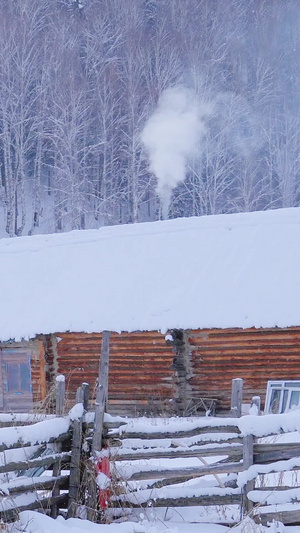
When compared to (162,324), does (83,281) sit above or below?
above

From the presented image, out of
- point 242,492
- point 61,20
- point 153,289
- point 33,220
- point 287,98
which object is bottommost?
point 242,492

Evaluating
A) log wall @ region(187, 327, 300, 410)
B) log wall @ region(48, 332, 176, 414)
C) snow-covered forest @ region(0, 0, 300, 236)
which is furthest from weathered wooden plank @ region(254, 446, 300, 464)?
snow-covered forest @ region(0, 0, 300, 236)

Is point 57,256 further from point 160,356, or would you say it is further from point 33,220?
point 33,220

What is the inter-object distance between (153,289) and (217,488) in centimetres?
929

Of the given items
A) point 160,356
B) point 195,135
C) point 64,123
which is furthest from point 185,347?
point 195,135

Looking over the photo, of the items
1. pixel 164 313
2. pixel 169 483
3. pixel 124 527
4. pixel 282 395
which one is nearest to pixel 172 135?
pixel 164 313

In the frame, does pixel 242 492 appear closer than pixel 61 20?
Yes

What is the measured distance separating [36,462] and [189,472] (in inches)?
52.5

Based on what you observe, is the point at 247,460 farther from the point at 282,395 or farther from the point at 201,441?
the point at 282,395

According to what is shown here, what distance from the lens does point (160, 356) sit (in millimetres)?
15203

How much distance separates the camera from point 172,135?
34.8 meters

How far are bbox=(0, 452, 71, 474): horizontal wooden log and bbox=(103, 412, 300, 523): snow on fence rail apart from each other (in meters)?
0.43

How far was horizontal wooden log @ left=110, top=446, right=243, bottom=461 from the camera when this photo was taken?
6535 mm

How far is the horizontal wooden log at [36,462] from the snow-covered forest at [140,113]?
23797mm
